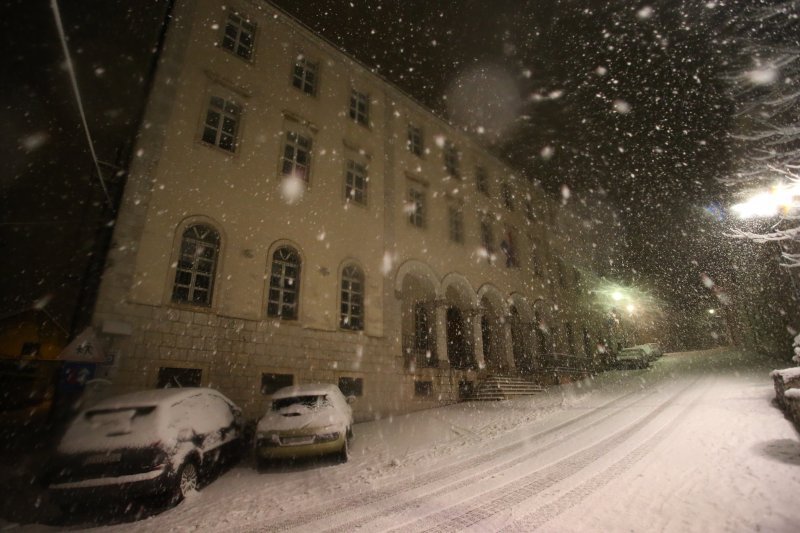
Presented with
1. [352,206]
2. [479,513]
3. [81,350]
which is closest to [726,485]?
[479,513]

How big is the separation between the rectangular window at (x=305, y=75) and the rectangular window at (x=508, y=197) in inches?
531

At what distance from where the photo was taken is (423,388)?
1388 cm

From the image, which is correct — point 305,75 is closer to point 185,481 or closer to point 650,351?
point 185,481

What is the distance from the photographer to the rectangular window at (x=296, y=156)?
1239cm

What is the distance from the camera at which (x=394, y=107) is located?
17.4 m

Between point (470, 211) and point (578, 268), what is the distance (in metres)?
14.0

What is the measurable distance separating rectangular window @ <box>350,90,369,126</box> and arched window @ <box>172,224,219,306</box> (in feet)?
27.3

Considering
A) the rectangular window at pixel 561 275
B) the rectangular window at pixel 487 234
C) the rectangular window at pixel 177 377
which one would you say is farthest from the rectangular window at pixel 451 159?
the rectangular window at pixel 177 377

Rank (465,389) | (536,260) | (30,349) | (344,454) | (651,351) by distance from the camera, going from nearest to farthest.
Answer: (344,454) < (465,389) < (536,260) < (30,349) < (651,351)

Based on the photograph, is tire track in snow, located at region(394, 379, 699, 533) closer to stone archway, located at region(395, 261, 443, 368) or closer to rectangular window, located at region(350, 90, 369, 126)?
stone archway, located at region(395, 261, 443, 368)

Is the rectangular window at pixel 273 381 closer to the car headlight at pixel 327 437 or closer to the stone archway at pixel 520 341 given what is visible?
the car headlight at pixel 327 437

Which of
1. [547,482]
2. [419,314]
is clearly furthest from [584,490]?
[419,314]

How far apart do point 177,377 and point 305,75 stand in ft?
38.6

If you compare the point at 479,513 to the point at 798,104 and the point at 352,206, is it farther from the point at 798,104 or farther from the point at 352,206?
the point at 798,104
